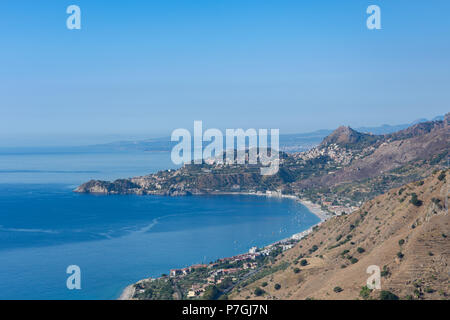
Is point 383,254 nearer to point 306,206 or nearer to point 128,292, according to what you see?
point 128,292

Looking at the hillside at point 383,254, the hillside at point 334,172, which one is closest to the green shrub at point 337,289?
the hillside at point 383,254

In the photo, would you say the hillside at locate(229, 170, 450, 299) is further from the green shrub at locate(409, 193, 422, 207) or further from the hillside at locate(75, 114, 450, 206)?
the hillside at locate(75, 114, 450, 206)

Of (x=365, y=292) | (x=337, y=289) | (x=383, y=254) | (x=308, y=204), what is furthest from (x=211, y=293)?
(x=308, y=204)

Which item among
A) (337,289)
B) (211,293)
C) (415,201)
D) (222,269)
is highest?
(415,201)

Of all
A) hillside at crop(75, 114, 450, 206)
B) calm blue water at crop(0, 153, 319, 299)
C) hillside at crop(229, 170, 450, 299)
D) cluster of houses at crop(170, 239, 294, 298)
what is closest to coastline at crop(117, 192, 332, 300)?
calm blue water at crop(0, 153, 319, 299)

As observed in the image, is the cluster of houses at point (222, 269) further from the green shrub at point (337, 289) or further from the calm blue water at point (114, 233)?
the green shrub at point (337, 289)
